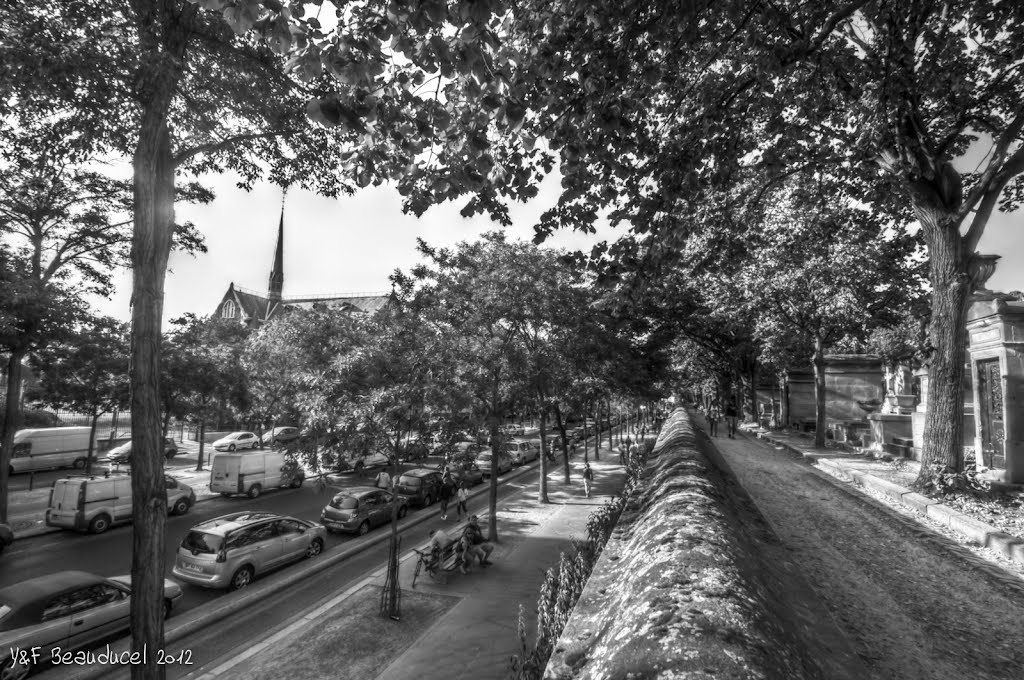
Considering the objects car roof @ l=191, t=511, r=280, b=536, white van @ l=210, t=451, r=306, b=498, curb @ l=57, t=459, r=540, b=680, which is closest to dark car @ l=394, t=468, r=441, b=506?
curb @ l=57, t=459, r=540, b=680

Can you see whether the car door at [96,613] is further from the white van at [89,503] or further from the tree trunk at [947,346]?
the tree trunk at [947,346]

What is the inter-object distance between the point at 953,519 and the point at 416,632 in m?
8.30

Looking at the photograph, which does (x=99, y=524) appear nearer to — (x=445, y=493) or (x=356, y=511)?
(x=356, y=511)

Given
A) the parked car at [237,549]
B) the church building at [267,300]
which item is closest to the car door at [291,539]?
the parked car at [237,549]

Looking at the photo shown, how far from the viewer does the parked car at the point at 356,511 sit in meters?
15.9

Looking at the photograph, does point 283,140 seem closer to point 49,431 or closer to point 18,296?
point 18,296

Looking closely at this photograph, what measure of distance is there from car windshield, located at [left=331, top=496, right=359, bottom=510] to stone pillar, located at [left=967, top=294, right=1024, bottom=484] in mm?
16398

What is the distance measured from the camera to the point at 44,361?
16094 mm

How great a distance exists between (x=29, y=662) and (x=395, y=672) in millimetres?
5540

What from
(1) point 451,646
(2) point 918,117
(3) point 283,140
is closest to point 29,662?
(1) point 451,646

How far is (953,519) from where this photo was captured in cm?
570

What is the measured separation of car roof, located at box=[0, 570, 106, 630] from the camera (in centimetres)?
771

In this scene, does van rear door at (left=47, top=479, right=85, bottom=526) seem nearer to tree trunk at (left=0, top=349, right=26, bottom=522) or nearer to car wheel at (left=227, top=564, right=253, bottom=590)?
tree trunk at (left=0, top=349, right=26, bottom=522)

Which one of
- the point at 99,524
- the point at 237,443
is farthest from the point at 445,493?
the point at 237,443
